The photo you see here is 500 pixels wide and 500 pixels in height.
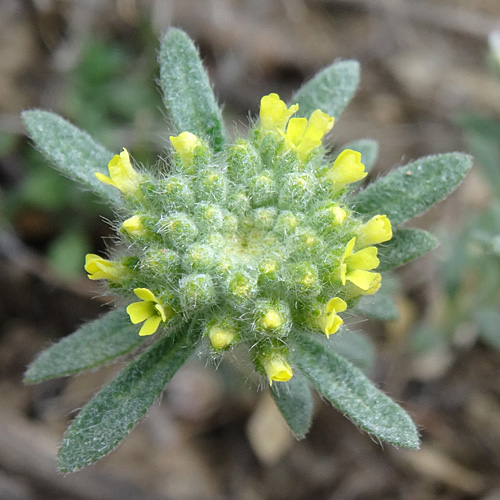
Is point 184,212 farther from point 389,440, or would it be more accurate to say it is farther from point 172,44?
point 389,440

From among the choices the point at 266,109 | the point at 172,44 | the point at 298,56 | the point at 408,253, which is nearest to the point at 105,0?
the point at 298,56

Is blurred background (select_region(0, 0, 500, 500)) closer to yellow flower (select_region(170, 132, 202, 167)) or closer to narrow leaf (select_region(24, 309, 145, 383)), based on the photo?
narrow leaf (select_region(24, 309, 145, 383))

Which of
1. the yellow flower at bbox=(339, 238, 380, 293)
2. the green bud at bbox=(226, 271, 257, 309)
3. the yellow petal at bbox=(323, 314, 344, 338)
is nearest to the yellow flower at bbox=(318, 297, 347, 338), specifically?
the yellow petal at bbox=(323, 314, 344, 338)

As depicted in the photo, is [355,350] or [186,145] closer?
[186,145]

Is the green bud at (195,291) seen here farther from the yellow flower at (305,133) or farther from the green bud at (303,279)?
the yellow flower at (305,133)

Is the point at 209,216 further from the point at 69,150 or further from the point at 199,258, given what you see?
the point at 69,150

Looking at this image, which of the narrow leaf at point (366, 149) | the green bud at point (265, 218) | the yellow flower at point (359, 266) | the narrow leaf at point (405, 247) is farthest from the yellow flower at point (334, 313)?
the narrow leaf at point (366, 149)

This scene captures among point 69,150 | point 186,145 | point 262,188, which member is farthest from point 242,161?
point 69,150
